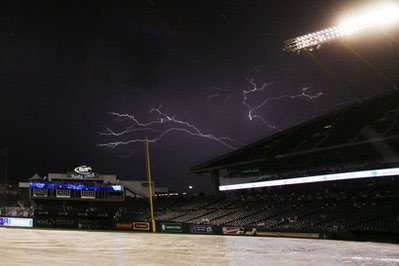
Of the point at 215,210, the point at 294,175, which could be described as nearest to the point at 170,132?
the point at 215,210

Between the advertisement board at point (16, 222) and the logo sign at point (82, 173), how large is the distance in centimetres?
1457

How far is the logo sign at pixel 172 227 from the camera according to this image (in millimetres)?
33787

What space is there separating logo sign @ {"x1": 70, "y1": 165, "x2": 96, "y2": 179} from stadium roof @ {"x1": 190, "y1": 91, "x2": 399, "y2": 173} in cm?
2297

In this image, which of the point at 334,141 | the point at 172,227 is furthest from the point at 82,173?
the point at 334,141

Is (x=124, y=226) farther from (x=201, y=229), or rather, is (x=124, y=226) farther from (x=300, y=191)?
(x=300, y=191)

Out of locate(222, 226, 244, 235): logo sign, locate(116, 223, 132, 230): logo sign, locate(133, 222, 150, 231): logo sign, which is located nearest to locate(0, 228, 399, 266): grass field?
locate(222, 226, 244, 235): logo sign

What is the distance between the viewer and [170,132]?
152ft

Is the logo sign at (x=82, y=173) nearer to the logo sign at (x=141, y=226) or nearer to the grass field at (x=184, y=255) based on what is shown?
the logo sign at (x=141, y=226)

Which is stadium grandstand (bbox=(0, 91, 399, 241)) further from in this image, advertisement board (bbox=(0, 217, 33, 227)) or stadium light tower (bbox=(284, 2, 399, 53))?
stadium light tower (bbox=(284, 2, 399, 53))

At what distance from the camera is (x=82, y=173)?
184 ft

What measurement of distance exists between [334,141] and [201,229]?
14.0 metres

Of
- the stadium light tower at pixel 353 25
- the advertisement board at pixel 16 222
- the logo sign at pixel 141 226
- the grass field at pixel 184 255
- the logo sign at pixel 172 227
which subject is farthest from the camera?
the advertisement board at pixel 16 222

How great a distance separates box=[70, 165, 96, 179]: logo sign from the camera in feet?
183

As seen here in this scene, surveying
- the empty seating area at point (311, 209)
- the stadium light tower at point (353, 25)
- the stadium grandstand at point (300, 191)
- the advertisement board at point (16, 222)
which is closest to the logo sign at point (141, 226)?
the stadium grandstand at point (300, 191)
